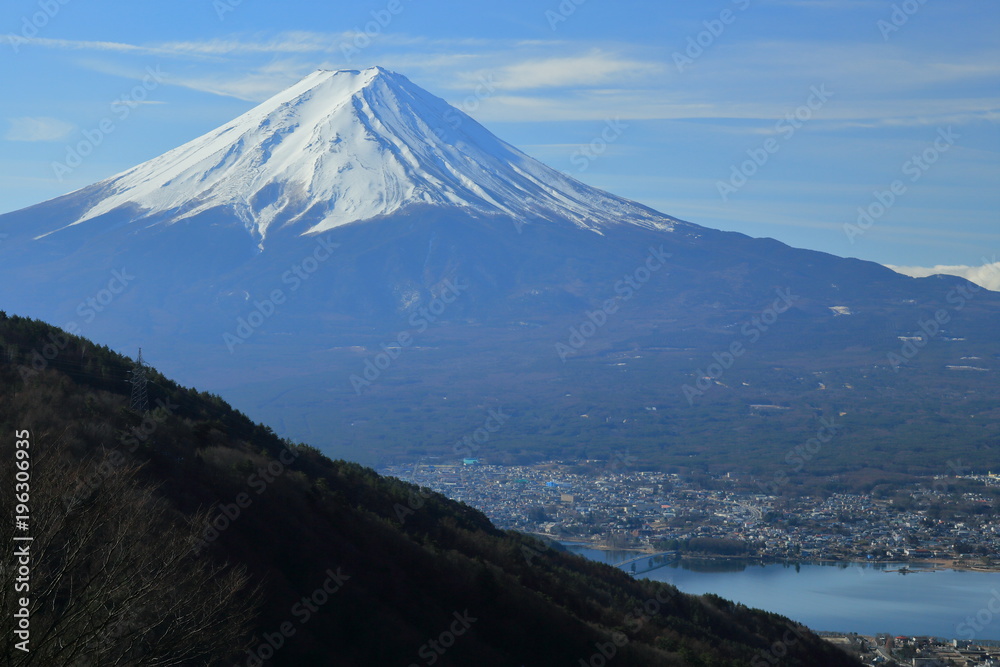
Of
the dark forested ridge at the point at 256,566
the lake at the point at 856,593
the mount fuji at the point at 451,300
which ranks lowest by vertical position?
the dark forested ridge at the point at 256,566

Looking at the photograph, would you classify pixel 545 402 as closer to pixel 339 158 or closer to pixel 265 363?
pixel 265 363

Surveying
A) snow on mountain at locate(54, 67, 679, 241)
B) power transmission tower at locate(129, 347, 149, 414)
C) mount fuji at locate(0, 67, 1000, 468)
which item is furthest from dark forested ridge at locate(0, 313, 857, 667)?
snow on mountain at locate(54, 67, 679, 241)

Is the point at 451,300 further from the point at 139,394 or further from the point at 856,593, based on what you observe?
Answer: the point at 139,394

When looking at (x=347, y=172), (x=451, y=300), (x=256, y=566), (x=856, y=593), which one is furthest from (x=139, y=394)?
(x=347, y=172)

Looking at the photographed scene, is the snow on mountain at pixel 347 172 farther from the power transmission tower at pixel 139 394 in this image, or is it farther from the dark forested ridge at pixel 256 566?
the power transmission tower at pixel 139 394

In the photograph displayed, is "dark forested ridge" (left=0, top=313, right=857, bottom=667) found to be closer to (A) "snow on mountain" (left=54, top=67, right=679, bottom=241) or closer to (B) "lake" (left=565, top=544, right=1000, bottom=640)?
(B) "lake" (left=565, top=544, right=1000, bottom=640)

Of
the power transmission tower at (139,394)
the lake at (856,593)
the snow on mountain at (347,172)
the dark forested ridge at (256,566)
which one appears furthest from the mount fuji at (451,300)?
the power transmission tower at (139,394)

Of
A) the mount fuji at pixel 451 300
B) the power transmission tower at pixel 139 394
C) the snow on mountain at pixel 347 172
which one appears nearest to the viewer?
the power transmission tower at pixel 139 394
